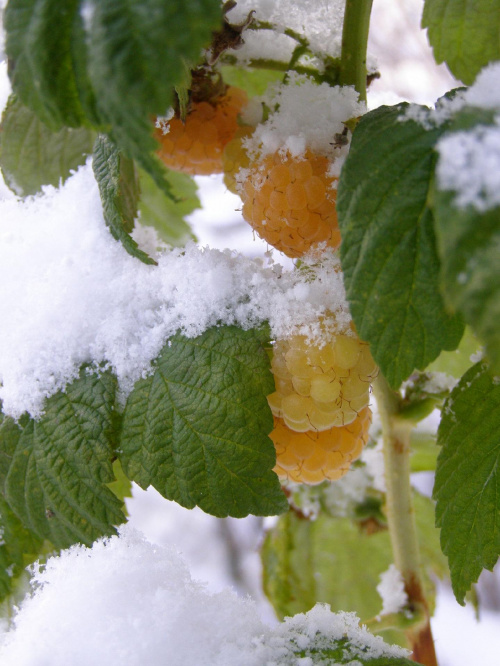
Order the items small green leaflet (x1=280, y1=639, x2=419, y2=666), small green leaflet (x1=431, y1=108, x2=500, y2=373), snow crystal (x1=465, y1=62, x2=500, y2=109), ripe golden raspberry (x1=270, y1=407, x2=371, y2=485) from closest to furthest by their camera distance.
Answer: small green leaflet (x1=431, y1=108, x2=500, y2=373)
snow crystal (x1=465, y1=62, x2=500, y2=109)
small green leaflet (x1=280, y1=639, x2=419, y2=666)
ripe golden raspberry (x1=270, y1=407, x2=371, y2=485)

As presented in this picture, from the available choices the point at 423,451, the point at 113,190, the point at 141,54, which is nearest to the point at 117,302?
the point at 113,190

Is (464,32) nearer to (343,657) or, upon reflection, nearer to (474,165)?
(474,165)

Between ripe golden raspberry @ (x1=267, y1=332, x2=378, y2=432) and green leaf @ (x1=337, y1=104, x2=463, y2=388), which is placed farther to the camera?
ripe golden raspberry @ (x1=267, y1=332, x2=378, y2=432)

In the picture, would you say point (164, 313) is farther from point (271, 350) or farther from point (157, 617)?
point (157, 617)

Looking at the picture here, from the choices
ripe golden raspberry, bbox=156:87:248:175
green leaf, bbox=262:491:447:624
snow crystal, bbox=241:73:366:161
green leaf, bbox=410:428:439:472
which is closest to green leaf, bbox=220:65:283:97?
ripe golden raspberry, bbox=156:87:248:175

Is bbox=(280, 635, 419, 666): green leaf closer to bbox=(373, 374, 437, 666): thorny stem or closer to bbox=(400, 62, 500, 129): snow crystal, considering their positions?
bbox=(373, 374, 437, 666): thorny stem

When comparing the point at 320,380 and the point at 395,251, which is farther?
the point at 320,380
